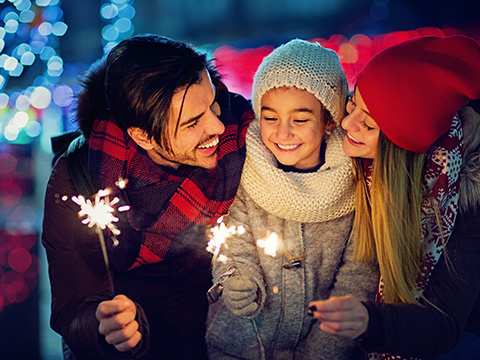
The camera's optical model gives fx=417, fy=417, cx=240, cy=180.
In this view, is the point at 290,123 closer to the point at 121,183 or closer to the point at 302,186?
the point at 302,186

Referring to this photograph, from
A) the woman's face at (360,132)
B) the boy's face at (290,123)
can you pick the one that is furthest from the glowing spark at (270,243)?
the woman's face at (360,132)

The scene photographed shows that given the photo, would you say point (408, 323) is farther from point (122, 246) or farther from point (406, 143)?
point (122, 246)

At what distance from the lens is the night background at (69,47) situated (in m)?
2.71

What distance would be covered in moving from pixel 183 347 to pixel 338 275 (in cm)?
72

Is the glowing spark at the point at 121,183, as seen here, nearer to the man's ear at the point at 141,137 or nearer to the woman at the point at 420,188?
the man's ear at the point at 141,137

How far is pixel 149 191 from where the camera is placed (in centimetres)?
161

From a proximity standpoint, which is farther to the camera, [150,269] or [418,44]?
[150,269]

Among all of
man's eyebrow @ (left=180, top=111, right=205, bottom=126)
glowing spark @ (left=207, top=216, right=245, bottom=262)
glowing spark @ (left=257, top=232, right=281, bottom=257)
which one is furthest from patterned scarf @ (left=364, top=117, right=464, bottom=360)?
man's eyebrow @ (left=180, top=111, right=205, bottom=126)

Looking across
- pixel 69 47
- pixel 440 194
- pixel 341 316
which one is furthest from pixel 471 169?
pixel 69 47

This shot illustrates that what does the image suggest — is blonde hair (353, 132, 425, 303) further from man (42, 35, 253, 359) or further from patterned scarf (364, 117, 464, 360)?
man (42, 35, 253, 359)

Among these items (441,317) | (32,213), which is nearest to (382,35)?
(32,213)

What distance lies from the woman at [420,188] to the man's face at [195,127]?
50 cm

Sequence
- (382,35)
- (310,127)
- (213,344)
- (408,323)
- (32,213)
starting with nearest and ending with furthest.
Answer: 1. (408,323)
2. (310,127)
3. (213,344)
4. (32,213)
5. (382,35)

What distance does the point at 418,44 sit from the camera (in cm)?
138
